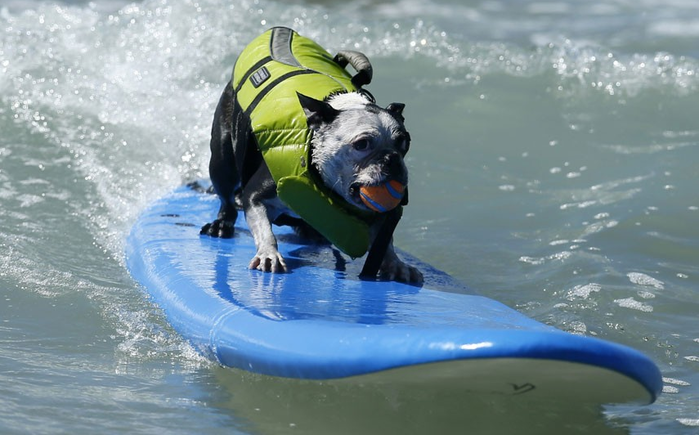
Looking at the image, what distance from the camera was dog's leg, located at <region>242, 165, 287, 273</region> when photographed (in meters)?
4.93

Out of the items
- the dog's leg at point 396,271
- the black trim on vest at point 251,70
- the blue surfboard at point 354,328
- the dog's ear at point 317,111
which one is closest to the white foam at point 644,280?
the blue surfboard at point 354,328

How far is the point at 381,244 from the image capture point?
188 inches

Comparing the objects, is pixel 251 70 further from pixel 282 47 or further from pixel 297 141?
pixel 297 141

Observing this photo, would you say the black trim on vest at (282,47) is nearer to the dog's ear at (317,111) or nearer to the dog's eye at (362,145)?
the dog's ear at (317,111)

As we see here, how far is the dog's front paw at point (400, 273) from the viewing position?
4895 millimetres

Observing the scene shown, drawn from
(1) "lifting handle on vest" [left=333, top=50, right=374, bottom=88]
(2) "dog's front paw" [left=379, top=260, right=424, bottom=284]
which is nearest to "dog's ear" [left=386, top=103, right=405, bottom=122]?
(1) "lifting handle on vest" [left=333, top=50, right=374, bottom=88]

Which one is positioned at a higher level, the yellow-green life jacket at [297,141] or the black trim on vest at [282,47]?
the black trim on vest at [282,47]

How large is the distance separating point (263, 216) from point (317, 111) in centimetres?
65

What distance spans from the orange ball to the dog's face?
0.02 meters

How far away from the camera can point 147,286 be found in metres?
5.23

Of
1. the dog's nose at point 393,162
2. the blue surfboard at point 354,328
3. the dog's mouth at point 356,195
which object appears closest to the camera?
the blue surfboard at point 354,328

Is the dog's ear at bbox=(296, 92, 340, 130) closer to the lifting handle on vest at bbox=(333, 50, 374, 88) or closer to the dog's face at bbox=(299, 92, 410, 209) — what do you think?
the dog's face at bbox=(299, 92, 410, 209)

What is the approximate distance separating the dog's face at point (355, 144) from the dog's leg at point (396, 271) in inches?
16.2

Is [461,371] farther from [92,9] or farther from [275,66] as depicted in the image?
[92,9]
